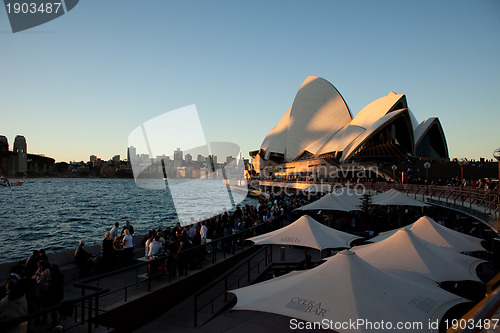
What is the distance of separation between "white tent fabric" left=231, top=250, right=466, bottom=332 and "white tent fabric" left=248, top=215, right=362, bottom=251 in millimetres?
3661

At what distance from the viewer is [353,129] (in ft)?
158

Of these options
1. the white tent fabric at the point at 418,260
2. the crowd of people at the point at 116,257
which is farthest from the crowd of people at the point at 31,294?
the white tent fabric at the point at 418,260

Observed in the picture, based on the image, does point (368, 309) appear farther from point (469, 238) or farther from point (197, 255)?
point (469, 238)

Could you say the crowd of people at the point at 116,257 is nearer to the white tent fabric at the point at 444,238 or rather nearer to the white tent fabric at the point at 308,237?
the white tent fabric at the point at 308,237

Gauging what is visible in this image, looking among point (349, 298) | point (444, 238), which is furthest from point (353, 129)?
point (349, 298)

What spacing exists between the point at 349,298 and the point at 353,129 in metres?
47.7

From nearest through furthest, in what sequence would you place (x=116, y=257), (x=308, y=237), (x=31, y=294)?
(x=31, y=294) < (x=308, y=237) < (x=116, y=257)

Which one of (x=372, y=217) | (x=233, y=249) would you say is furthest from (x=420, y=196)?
(x=233, y=249)

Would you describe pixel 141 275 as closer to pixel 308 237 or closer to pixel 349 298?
pixel 308 237

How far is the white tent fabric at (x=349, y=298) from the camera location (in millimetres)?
3240

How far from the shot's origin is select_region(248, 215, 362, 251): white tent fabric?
25.5ft

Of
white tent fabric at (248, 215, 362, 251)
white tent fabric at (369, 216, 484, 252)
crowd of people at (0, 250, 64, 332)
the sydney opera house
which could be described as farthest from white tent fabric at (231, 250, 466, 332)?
the sydney opera house

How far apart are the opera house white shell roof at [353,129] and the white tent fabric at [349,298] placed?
40.0 m

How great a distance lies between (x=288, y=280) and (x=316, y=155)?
55450 mm
